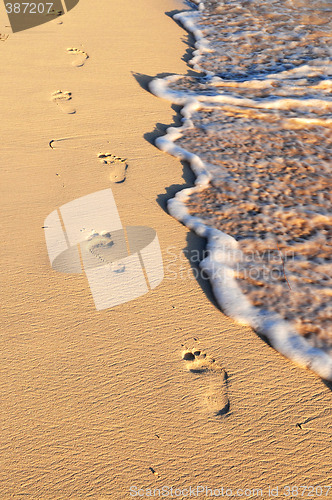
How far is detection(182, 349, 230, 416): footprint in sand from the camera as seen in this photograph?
1.64 meters

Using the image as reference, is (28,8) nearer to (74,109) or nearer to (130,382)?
(74,109)

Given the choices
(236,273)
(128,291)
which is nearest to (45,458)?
(128,291)

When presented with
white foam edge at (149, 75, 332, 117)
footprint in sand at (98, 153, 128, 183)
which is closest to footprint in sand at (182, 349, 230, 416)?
footprint in sand at (98, 153, 128, 183)

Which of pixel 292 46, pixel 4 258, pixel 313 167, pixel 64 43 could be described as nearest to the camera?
pixel 4 258

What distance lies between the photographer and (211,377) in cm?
173

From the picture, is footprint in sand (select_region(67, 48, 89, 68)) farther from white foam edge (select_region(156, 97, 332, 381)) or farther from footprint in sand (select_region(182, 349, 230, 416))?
footprint in sand (select_region(182, 349, 230, 416))

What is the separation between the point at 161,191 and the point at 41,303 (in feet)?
3.68

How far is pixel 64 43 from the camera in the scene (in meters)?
4.45

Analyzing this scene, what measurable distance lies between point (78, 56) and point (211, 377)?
12.0ft

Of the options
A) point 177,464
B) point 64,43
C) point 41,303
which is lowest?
point 177,464

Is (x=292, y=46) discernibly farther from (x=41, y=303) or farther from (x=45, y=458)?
(x=45, y=458)

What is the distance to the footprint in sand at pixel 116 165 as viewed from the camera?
2.79 meters

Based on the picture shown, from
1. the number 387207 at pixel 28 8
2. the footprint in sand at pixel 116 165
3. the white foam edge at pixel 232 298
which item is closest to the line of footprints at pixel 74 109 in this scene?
the footprint in sand at pixel 116 165

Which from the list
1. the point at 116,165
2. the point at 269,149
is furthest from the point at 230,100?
the point at 116,165
